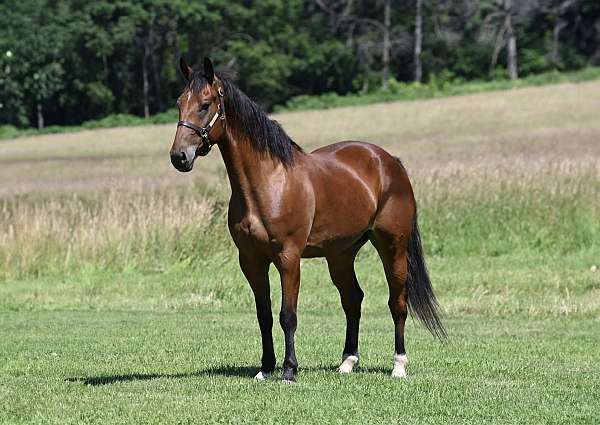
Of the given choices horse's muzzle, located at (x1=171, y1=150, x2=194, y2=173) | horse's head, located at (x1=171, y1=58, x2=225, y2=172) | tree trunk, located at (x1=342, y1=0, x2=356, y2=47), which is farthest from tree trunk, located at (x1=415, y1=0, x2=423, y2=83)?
horse's muzzle, located at (x1=171, y1=150, x2=194, y2=173)

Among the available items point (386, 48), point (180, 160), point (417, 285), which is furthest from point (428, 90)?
point (180, 160)

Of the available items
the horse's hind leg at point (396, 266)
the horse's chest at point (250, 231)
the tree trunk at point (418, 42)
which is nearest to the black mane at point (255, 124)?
the horse's chest at point (250, 231)

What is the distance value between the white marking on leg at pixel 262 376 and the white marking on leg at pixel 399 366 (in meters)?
0.99

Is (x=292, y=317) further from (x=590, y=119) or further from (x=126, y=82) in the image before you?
(x=126, y=82)

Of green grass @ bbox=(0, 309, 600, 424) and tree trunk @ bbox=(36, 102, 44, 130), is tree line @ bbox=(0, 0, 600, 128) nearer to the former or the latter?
tree trunk @ bbox=(36, 102, 44, 130)

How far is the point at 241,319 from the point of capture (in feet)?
45.0

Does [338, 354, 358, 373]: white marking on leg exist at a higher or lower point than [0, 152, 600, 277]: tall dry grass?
higher

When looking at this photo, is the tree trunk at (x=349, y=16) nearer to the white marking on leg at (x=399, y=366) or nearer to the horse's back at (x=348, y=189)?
the horse's back at (x=348, y=189)

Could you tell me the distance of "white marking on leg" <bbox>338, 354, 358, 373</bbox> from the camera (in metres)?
9.22

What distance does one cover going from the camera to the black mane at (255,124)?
27.5 ft

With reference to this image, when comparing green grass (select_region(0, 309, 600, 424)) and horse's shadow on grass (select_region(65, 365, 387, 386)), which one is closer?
green grass (select_region(0, 309, 600, 424))

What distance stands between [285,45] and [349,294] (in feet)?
244

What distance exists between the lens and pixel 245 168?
841cm

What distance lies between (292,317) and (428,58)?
240ft
